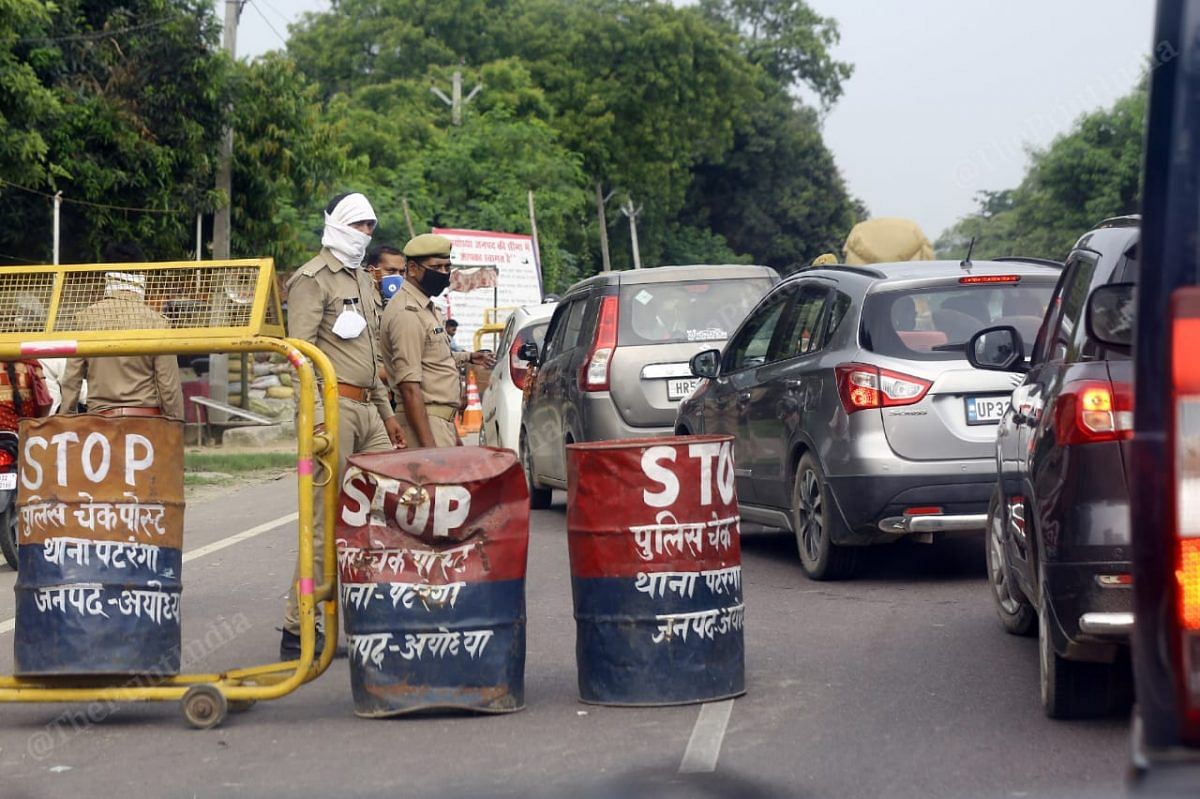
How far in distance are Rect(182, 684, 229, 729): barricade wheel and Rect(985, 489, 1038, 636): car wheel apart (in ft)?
10.3

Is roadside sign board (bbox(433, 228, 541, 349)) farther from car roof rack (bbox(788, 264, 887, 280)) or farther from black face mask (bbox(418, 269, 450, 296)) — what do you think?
black face mask (bbox(418, 269, 450, 296))

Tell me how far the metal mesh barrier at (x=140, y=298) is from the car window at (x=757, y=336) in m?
4.24

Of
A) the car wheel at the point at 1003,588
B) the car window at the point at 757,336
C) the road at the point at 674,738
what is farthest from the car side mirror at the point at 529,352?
the car wheel at the point at 1003,588

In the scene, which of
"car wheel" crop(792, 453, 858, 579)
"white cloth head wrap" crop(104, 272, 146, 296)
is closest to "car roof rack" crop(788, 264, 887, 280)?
"car wheel" crop(792, 453, 858, 579)

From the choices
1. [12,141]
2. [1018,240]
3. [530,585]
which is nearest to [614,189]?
[1018,240]

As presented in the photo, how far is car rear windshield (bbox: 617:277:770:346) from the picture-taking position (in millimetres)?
11844

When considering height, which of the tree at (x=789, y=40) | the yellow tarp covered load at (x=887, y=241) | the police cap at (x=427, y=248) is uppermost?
the tree at (x=789, y=40)

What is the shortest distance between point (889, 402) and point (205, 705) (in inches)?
155

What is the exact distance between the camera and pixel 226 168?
26.4 m

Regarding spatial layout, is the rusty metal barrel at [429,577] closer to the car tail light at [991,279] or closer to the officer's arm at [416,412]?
the officer's arm at [416,412]

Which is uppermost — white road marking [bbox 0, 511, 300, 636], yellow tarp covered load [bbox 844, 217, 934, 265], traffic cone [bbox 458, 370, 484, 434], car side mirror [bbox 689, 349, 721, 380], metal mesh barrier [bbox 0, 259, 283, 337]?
yellow tarp covered load [bbox 844, 217, 934, 265]

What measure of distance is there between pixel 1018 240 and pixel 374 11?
31.3 meters

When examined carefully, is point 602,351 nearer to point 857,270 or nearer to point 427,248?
point 857,270

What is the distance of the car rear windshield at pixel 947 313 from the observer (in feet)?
28.8
